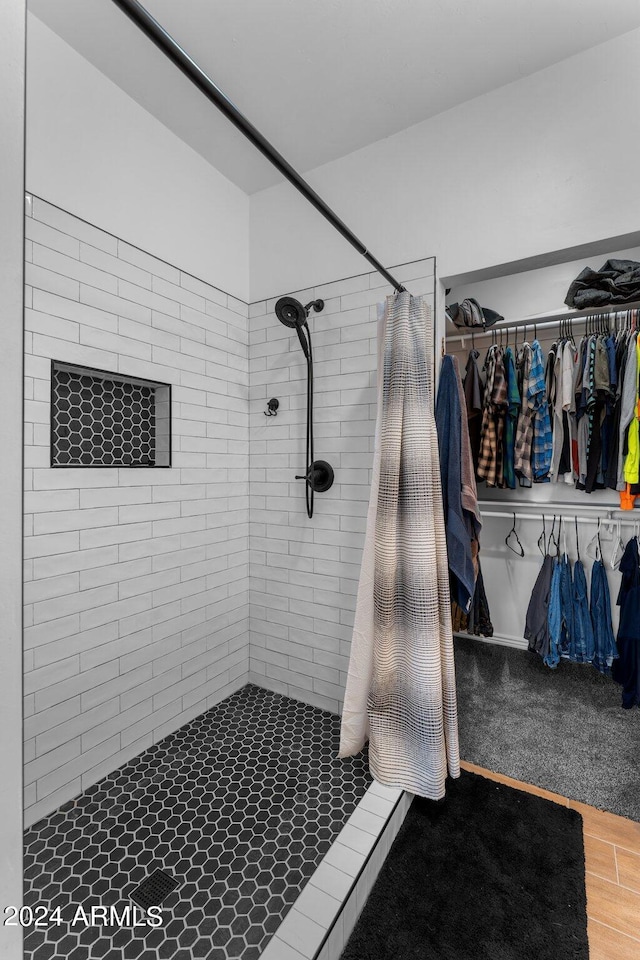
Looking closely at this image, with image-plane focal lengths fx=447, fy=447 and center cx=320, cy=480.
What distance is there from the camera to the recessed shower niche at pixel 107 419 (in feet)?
5.51

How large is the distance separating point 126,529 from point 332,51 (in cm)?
197

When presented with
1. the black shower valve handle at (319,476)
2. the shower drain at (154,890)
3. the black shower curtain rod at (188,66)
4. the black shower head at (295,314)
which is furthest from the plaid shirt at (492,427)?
the shower drain at (154,890)

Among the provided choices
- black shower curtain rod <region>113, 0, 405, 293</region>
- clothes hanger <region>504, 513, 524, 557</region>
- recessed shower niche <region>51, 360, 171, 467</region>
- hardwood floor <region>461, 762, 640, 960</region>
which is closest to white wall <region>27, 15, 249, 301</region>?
recessed shower niche <region>51, 360, 171, 467</region>

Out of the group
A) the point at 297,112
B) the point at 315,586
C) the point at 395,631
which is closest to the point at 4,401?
the point at 395,631

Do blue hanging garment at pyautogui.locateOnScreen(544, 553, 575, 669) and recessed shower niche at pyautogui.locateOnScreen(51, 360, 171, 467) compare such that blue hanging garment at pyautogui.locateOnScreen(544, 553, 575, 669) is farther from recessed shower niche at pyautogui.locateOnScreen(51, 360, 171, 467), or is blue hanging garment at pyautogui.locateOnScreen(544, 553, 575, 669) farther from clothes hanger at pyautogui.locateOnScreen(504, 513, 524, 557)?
recessed shower niche at pyautogui.locateOnScreen(51, 360, 171, 467)

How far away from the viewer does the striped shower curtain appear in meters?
1.60

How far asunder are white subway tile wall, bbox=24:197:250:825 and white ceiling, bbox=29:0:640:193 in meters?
0.63

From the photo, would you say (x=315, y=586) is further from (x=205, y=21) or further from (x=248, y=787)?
(x=205, y=21)

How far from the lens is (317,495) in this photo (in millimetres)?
2268

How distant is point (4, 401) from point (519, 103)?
84.9 inches

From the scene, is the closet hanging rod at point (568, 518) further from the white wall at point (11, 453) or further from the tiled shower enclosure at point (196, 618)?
the white wall at point (11, 453)

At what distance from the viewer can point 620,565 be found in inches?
68.7

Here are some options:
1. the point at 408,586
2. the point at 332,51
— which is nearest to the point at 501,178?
the point at 332,51

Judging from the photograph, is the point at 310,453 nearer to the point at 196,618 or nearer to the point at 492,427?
the point at 492,427
